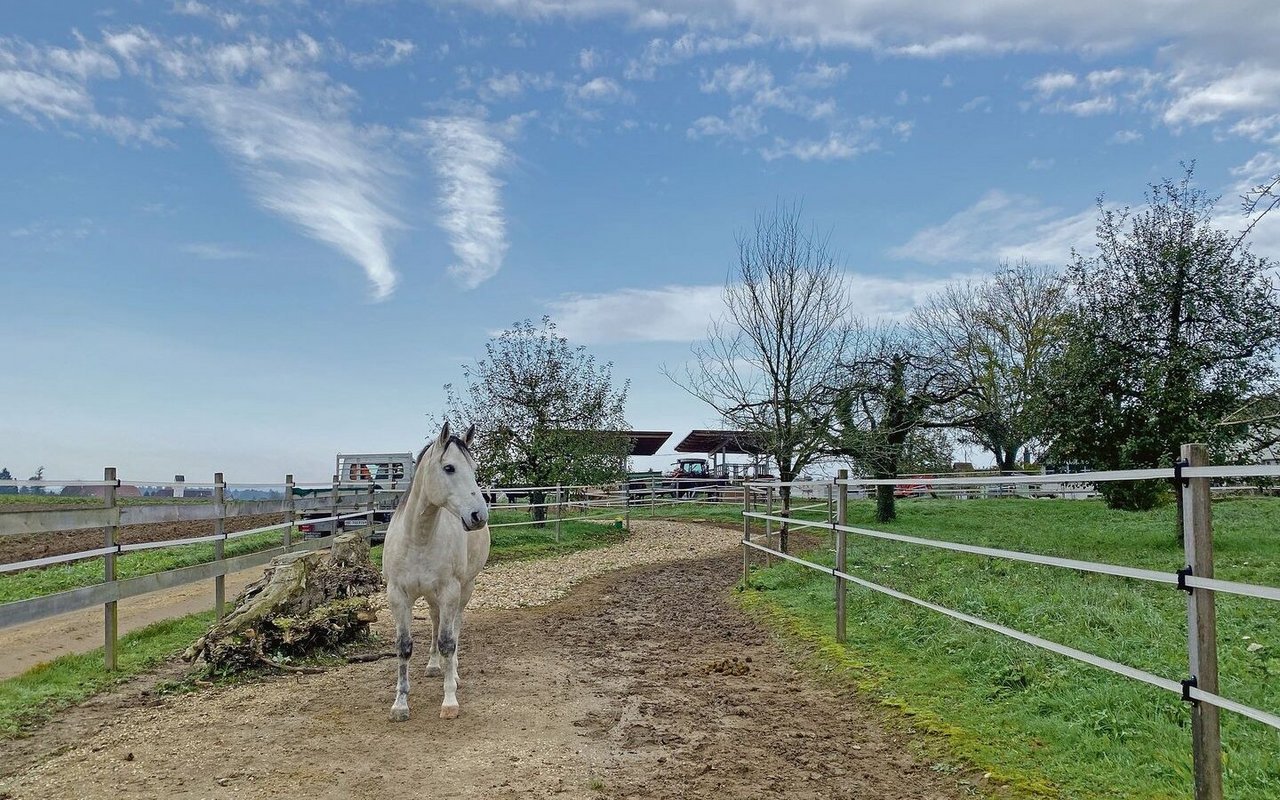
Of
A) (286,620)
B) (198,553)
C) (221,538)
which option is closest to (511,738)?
(286,620)

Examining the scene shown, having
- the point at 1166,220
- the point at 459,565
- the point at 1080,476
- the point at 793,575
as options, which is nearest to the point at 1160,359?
the point at 1166,220

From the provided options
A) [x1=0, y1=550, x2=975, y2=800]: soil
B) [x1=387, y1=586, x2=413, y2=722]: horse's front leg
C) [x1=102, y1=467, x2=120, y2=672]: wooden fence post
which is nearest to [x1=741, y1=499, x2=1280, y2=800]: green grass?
[x1=0, y1=550, x2=975, y2=800]: soil

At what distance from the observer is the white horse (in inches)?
194

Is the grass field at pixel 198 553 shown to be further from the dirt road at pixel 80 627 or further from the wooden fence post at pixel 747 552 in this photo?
the wooden fence post at pixel 747 552

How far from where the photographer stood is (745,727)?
15.2 feet

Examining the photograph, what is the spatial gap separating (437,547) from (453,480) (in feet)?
2.00

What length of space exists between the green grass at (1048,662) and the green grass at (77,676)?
17.6ft

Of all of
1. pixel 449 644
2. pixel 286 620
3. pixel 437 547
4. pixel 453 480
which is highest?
pixel 453 480

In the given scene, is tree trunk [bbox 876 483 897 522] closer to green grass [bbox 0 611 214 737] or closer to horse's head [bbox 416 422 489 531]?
green grass [bbox 0 611 214 737]

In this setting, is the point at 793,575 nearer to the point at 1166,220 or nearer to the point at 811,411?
the point at 811,411

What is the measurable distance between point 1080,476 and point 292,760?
432 centimetres

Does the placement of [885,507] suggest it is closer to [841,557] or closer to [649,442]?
[841,557]

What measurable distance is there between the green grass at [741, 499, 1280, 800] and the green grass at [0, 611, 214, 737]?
17.6ft

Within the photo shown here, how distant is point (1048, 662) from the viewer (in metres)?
4.97
